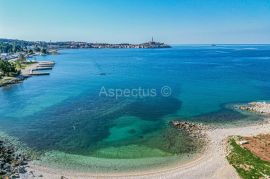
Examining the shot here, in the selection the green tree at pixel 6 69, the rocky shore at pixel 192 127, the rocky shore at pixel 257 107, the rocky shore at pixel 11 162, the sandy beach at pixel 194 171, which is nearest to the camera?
the sandy beach at pixel 194 171

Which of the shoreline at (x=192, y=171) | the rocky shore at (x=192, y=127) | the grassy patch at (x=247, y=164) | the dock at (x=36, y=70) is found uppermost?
the dock at (x=36, y=70)

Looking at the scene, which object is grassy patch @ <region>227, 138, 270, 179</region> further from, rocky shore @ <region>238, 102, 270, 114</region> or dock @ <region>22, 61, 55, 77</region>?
dock @ <region>22, 61, 55, 77</region>

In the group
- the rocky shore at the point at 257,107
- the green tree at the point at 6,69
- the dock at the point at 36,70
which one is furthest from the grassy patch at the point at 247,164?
the dock at the point at 36,70

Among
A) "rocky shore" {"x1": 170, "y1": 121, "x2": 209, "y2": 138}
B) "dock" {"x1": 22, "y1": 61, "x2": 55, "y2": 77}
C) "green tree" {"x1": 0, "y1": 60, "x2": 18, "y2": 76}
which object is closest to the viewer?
"rocky shore" {"x1": 170, "y1": 121, "x2": 209, "y2": 138}

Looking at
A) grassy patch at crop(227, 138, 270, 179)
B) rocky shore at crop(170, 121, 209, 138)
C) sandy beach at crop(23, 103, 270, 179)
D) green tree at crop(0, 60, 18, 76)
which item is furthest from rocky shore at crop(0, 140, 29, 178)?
green tree at crop(0, 60, 18, 76)

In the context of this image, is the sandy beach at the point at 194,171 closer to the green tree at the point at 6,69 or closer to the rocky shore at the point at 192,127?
the rocky shore at the point at 192,127

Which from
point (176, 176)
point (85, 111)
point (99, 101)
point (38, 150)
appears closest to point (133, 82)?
point (99, 101)

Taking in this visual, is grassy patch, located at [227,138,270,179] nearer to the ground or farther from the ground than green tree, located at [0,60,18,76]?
nearer to the ground

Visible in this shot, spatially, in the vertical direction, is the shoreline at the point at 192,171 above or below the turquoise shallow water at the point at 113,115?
below
